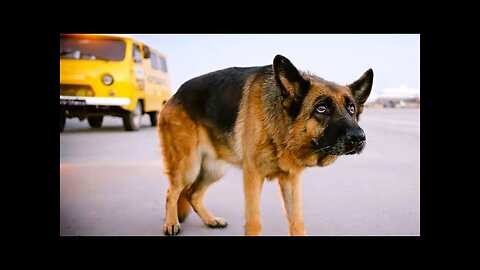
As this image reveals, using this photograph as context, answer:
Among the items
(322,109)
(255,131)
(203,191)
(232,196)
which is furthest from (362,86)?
(232,196)

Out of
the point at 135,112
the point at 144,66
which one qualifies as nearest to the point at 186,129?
the point at 135,112

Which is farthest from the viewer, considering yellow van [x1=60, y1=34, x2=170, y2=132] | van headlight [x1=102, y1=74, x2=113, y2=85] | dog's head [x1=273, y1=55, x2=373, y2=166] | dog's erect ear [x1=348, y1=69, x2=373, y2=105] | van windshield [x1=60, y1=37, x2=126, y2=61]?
van headlight [x1=102, y1=74, x2=113, y2=85]

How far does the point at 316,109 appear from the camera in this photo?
244 cm

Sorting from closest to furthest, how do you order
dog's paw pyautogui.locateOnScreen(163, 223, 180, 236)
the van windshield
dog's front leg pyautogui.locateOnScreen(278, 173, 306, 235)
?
1. dog's front leg pyautogui.locateOnScreen(278, 173, 306, 235)
2. dog's paw pyautogui.locateOnScreen(163, 223, 180, 236)
3. the van windshield

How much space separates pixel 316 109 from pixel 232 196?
1.35 metres

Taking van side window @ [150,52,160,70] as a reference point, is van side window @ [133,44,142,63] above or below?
above

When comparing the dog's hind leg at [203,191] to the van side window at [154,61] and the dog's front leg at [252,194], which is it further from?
the van side window at [154,61]

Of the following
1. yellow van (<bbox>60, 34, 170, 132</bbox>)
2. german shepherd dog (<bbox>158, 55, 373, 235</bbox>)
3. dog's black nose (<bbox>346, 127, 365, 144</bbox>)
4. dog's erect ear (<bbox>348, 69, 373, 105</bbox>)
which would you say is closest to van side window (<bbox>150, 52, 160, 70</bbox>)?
yellow van (<bbox>60, 34, 170, 132</bbox>)

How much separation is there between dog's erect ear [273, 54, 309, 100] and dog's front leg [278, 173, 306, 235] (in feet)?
1.73

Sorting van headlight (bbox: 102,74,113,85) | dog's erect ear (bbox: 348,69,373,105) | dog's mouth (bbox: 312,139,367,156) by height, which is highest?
van headlight (bbox: 102,74,113,85)

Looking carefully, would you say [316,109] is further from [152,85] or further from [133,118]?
[152,85]

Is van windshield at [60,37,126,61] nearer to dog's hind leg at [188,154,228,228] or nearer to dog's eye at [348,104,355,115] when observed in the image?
dog's hind leg at [188,154,228,228]

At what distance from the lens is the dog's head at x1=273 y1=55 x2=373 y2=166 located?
7.79ft

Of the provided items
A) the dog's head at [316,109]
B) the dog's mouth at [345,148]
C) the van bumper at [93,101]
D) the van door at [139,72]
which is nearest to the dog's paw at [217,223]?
the dog's head at [316,109]
